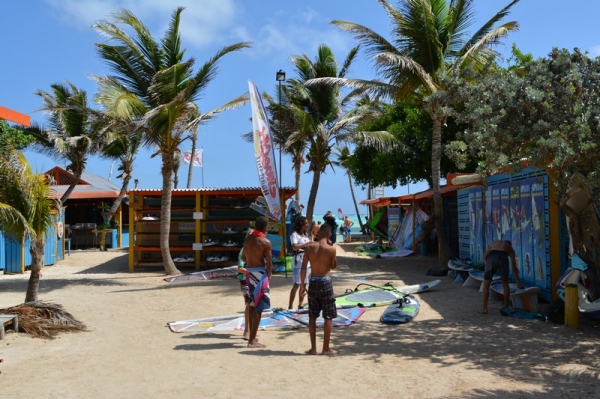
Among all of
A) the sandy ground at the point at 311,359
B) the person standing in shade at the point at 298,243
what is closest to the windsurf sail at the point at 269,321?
the sandy ground at the point at 311,359

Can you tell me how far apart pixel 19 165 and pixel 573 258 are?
320 inches

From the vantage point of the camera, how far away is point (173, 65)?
48.4 feet

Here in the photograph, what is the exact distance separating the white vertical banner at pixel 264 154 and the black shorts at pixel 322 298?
4.59m

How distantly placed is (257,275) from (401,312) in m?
Result: 2.78

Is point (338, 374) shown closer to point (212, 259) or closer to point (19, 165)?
point (19, 165)

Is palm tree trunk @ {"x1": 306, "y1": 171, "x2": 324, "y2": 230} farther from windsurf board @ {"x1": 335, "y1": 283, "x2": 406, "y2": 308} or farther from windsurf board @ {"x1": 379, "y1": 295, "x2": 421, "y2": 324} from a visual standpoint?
windsurf board @ {"x1": 379, "y1": 295, "x2": 421, "y2": 324}

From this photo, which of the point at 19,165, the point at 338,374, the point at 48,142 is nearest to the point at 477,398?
the point at 338,374

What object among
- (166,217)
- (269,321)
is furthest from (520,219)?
(166,217)

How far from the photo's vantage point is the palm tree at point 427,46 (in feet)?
49.0

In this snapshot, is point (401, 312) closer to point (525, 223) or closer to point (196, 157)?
point (525, 223)

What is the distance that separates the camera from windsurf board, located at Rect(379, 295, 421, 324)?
8.65 metres

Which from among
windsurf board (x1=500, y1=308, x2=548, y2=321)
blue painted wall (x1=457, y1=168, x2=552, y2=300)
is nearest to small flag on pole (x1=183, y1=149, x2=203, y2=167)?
blue painted wall (x1=457, y1=168, x2=552, y2=300)

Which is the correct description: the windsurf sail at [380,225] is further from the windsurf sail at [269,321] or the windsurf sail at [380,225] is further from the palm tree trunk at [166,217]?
the windsurf sail at [269,321]

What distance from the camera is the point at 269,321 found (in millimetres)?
8664
